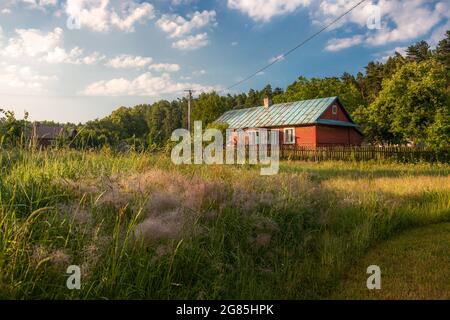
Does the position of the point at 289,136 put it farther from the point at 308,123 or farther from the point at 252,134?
the point at 252,134

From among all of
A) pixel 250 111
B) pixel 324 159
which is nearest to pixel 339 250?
pixel 324 159

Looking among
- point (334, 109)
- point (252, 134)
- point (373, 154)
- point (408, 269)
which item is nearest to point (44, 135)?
point (408, 269)

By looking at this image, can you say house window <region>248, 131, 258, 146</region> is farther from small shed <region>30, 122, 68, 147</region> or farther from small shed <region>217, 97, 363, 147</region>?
small shed <region>30, 122, 68, 147</region>

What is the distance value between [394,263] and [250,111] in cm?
3224

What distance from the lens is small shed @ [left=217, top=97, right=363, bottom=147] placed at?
2927 centimetres

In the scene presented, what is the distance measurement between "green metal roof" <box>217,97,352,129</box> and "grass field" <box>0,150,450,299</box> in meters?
23.5

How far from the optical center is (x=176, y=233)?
378cm

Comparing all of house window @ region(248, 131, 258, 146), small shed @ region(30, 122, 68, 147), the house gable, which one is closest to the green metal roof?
the house gable

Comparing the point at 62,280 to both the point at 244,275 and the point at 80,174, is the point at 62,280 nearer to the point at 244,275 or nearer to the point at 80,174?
the point at 244,275

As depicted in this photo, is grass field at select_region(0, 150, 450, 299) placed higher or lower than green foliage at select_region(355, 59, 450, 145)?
lower

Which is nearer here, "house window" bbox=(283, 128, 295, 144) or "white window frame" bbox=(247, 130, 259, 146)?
"house window" bbox=(283, 128, 295, 144)

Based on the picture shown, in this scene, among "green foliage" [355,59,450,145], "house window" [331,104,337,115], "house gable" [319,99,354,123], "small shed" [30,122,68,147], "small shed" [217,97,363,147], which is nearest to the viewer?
"small shed" [30,122,68,147]

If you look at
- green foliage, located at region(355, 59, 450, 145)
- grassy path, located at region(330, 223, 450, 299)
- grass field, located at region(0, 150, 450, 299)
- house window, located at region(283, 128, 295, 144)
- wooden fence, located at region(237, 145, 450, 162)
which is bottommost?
grassy path, located at region(330, 223, 450, 299)

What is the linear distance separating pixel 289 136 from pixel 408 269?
27442mm
